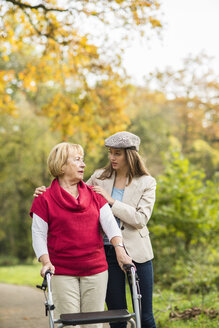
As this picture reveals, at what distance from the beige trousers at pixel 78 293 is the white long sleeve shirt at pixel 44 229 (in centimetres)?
23

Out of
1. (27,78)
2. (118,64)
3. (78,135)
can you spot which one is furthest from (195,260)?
(78,135)

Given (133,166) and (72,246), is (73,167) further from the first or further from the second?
(133,166)

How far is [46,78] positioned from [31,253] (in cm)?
1480

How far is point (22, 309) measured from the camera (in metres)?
6.84

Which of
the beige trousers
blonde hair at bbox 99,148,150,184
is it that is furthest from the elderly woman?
blonde hair at bbox 99,148,150,184

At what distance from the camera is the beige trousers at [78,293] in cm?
302

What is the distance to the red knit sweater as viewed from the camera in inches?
121

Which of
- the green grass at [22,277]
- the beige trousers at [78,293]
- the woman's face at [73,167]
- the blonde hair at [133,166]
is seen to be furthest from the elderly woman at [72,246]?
the green grass at [22,277]

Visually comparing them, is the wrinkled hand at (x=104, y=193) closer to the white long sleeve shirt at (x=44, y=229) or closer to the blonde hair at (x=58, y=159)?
the white long sleeve shirt at (x=44, y=229)

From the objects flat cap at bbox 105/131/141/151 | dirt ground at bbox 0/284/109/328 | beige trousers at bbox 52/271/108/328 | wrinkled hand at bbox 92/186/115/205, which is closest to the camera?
beige trousers at bbox 52/271/108/328

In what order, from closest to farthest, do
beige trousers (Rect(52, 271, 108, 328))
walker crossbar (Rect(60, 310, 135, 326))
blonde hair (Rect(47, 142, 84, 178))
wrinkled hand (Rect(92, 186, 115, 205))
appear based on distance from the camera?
1. walker crossbar (Rect(60, 310, 135, 326))
2. beige trousers (Rect(52, 271, 108, 328))
3. blonde hair (Rect(47, 142, 84, 178))
4. wrinkled hand (Rect(92, 186, 115, 205))

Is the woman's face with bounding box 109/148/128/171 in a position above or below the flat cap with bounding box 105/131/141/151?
below

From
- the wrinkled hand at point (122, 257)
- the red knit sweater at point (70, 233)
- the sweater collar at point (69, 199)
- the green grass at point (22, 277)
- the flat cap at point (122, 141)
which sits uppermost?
the flat cap at point (122, 141)

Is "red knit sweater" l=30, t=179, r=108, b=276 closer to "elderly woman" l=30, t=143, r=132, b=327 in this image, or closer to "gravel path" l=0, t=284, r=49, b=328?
"elderly woman" l=30, t=143, r=132, b=327
